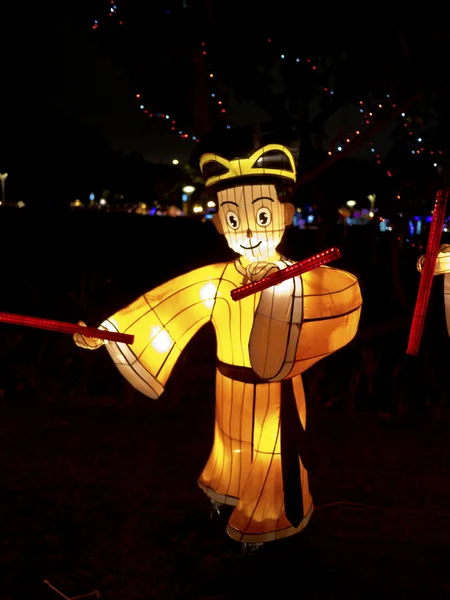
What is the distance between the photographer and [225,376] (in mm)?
2977

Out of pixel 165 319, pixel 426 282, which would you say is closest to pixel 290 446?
pixel 165 319

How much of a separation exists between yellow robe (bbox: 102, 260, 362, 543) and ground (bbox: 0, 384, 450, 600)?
1.38 ft

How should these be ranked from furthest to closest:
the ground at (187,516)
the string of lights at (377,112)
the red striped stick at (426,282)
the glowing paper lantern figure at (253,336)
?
the string of lights at (377,112) → the ground at (187,516) → the glowing paper lantern figure at (253,336) → the red striped stick at (426,282)

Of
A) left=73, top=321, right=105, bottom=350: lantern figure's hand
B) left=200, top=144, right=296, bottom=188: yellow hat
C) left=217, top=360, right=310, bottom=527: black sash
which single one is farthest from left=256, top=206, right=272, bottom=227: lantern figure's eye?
left=73, top=321, right=105, bottom=350: lantern figure's hand

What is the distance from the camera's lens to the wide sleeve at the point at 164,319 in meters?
2.95

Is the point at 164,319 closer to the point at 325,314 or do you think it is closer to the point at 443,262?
the point at 325,314

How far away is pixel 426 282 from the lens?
2.56 metres

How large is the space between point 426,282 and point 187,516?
2.04 m

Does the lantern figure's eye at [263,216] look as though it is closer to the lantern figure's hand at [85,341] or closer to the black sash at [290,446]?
the black sash at [290,446]

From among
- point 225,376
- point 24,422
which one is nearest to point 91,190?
point 24,422

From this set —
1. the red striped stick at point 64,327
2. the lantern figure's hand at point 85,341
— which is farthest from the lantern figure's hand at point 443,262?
the lantern figure's hand at point 85,341

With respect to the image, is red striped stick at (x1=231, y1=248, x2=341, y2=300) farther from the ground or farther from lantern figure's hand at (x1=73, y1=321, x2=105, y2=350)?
the ground

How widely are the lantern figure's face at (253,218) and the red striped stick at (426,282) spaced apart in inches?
24.5

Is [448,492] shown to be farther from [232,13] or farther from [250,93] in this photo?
[232,13]
